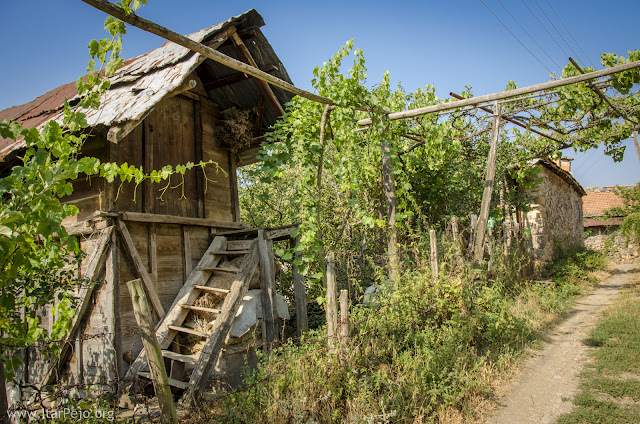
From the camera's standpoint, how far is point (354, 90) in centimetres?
498

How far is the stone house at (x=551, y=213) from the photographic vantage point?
39.4 feet

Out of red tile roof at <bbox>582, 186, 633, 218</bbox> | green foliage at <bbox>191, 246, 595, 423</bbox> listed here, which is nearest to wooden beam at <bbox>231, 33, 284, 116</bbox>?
green foliage at <bbox>191, 246, 595, 423</bbox>

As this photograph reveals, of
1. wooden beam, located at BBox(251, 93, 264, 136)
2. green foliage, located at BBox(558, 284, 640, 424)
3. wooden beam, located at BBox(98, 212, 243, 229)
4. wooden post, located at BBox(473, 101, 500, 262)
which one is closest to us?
green foliage, located at BBox(558, 284, 640, 424)

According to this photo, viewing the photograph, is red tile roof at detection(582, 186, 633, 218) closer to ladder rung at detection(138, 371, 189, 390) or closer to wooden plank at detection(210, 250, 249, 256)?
wooden plank at detection(210, 250, 249, 256)

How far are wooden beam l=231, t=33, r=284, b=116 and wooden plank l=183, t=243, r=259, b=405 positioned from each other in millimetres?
2585

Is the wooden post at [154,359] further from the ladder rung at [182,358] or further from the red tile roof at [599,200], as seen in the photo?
the red tile roof at [599,200]

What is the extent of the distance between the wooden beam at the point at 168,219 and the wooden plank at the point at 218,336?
3.52ft

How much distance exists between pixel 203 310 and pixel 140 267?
3.20ft

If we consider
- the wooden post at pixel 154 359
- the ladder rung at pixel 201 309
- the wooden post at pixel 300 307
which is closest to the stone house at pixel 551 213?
the wooden post at pixel 300 307

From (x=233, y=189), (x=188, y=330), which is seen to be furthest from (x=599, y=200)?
(x=188, y=330)

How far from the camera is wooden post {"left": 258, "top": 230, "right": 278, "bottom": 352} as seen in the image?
566 centimetres

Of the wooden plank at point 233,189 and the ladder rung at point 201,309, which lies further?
the wooden plank at point 233,189

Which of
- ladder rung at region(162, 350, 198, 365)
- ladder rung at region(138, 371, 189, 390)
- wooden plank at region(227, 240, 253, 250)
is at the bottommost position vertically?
ladder rung at region(138, 371, 189, 390)

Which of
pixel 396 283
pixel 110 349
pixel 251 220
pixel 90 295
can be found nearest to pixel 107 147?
pixel 90 295
